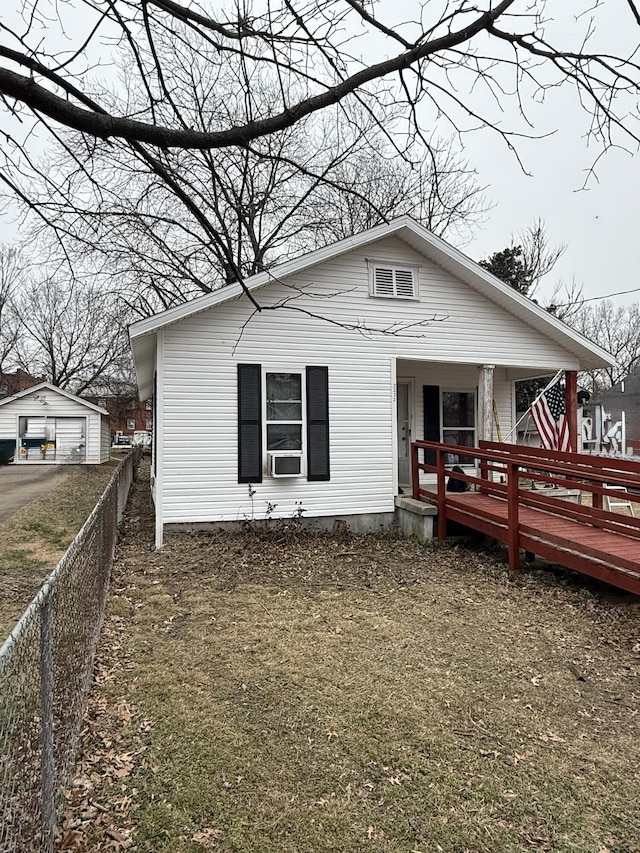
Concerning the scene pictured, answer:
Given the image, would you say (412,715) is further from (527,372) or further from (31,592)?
(527,372)

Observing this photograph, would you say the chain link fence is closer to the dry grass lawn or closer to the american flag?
the dry grass lawn

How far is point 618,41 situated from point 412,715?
166 inches

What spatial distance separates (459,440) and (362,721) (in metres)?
8.82

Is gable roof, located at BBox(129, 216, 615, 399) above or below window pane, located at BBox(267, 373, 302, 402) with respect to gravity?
above

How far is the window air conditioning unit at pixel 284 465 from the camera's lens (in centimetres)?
822

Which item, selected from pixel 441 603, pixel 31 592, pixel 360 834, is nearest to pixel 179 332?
pixel 31 592

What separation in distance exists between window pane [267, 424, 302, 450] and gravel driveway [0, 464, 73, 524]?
5.58 metres

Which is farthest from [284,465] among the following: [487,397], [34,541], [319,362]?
[34,541]

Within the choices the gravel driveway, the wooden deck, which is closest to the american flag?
the wooden deck

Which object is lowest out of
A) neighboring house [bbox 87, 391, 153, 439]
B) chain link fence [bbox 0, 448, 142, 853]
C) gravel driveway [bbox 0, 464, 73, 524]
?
gravel driveway [bbox 0, 464, 73, 524]

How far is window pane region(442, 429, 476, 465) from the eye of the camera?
1137cm

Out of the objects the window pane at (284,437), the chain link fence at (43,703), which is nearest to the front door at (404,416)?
the window pane at (284,437)

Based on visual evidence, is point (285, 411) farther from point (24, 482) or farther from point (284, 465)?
point (24, 482)

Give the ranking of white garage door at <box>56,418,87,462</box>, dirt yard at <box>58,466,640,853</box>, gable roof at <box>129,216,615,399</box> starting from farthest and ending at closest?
white garage door at <box>56,418,87,462</box> → gable roof at <box>129,216,615,399</box> → dirt yard at <box>58,466,640,853</box>
